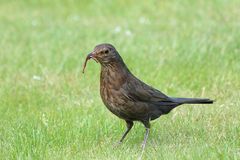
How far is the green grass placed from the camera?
19.2ft

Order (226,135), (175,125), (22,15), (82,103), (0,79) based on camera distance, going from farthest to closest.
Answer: (22,15), (0,79), (82,103), (175,125), (226,135)

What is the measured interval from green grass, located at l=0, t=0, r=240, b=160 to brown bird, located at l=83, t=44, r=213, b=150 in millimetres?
282

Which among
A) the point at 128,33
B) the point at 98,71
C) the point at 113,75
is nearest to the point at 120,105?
the point at 113,75

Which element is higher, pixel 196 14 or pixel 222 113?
pixel 222 113

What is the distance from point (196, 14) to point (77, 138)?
606 centimetres

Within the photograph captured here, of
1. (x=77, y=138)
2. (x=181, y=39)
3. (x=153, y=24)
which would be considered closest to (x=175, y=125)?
(x=77, y=138)

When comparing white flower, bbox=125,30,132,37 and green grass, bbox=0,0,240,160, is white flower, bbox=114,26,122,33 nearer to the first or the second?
green grass, bbox=0,0,240,160

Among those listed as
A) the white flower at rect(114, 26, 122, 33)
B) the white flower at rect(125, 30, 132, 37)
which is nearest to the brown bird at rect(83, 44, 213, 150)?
the white flower at rect(125, 30, 132, 37)

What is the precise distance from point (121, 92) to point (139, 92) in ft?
0.75

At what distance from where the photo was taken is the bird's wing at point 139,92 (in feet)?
19.3

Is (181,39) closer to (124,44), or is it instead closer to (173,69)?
(124,44)

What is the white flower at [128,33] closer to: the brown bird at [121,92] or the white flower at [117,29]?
the white flower at [117,29]

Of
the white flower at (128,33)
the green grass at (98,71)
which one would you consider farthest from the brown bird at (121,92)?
the white flower at (128,33)

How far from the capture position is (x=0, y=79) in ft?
27.6
